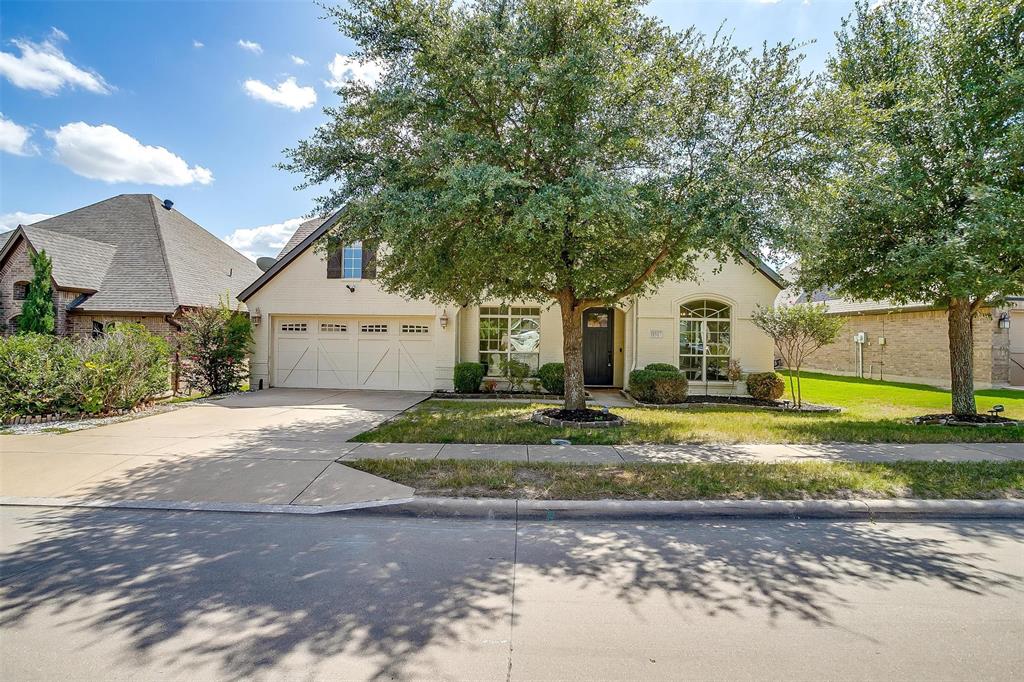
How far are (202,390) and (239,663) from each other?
1337cm

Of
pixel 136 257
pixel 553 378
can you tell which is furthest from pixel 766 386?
pixel 136 257

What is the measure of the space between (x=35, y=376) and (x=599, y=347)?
1344 centimetres

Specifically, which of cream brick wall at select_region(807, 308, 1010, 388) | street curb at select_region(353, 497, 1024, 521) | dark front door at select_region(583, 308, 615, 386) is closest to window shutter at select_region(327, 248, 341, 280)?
dark front door at select_region(583, 308, 615, 386)

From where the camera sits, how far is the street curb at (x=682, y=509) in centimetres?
507

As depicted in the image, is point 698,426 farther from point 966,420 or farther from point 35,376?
point 35,376

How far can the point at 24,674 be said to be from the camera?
2.63 metres

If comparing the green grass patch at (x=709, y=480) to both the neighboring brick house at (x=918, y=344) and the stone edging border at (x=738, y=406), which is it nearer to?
the stone edging border at (x=738, y=406)

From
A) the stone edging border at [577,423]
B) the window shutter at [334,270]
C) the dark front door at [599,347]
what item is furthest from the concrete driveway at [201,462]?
the dark front door at [599,347]

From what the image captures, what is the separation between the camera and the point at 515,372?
14016 millimetres

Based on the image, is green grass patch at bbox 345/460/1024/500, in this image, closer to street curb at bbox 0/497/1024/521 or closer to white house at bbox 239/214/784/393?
street curb at bbox 0/497/1024/521

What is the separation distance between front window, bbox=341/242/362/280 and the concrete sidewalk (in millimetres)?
8900

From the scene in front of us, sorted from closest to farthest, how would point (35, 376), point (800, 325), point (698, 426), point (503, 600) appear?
point (503, 600)
point (35, 376)
point (698, 426)
point (800, 325)

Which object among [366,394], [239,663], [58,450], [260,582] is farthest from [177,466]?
[366,394]

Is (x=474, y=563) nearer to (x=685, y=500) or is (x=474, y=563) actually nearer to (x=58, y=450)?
(x=685, y=500)
